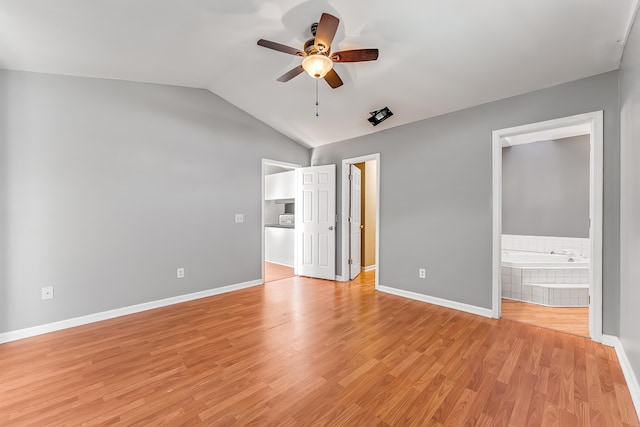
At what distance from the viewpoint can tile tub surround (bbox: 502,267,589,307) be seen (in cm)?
350

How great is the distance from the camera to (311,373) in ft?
6.88

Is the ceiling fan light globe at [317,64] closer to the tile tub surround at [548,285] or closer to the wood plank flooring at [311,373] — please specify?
the wood plank flooring at [311,373]

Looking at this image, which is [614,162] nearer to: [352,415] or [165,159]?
[352,415]

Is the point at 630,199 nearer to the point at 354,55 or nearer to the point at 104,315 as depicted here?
the point at 354,55

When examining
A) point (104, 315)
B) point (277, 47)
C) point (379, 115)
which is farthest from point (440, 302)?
point (104, 315)

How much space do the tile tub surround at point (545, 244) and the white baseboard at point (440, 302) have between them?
8.36 feet

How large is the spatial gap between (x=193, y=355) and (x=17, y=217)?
2.25 m

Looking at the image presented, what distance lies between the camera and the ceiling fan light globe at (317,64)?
2287 mm

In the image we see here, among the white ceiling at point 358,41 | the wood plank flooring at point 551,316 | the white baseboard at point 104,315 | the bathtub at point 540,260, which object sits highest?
the white ceiling at point 358,41

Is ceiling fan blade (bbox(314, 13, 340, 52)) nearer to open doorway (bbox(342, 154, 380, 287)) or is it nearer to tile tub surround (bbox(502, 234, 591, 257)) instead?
open doorway (bbox(342, 154, 380, 287))

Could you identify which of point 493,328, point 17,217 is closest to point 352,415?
point 493,328

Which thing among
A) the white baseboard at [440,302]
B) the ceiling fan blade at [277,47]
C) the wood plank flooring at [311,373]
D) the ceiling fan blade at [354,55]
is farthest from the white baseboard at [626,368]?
the ceiling fan blade at [277,47]

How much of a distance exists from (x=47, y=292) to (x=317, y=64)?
3.54 meters

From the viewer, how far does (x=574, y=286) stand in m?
3.54
